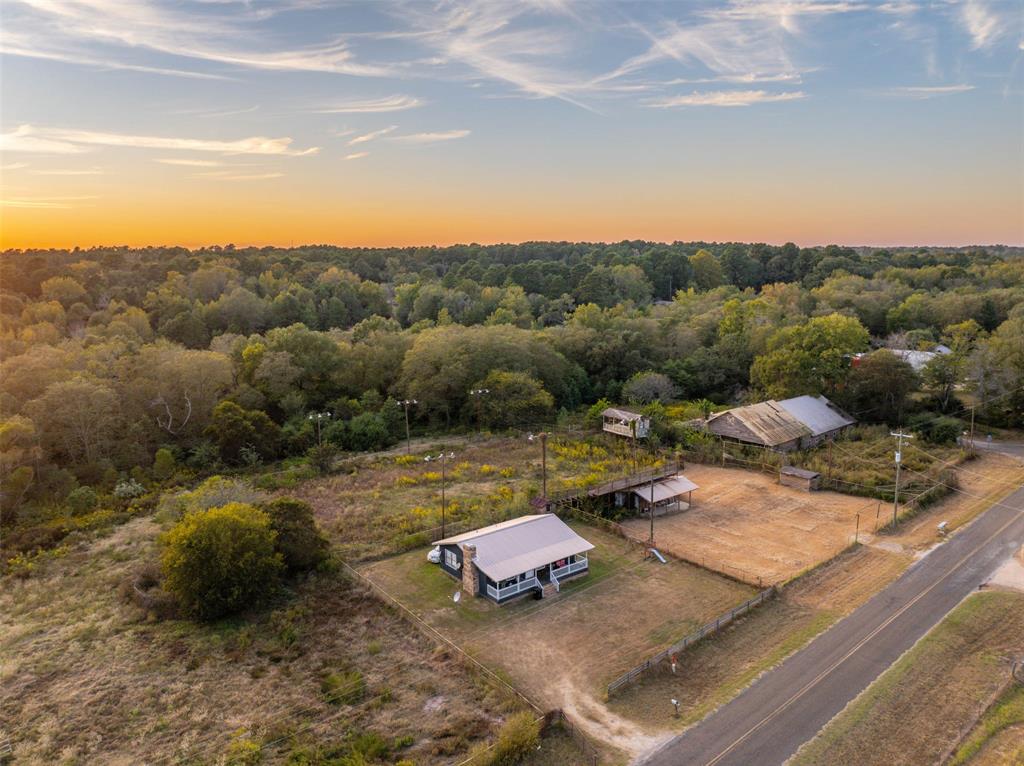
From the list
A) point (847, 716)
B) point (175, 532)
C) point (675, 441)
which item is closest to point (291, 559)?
point (175, 532)

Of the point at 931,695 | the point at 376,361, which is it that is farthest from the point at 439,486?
the point at 931,695

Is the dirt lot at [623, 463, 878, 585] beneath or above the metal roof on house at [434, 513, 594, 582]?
beneath

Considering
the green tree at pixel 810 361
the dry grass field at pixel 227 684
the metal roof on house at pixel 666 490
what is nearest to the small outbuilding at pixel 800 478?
the metal roof on house at pixel 666 490

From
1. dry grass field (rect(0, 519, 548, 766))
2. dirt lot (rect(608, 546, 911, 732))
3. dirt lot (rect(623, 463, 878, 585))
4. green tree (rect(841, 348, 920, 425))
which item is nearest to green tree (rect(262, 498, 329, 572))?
dry grass field (rect(0, 519, 548, 766))

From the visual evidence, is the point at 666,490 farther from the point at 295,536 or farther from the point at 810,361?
the point at 810,361

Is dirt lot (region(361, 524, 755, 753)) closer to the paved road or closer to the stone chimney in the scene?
the stone chimney

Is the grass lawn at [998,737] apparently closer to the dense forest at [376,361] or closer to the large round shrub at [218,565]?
the large round shrub at [218,565]

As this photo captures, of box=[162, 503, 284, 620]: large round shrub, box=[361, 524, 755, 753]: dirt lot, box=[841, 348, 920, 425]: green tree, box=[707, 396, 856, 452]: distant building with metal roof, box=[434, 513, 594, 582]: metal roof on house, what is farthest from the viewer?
box=[841, 348, 920, 425]: green tree

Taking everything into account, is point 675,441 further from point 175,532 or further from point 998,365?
point 175,532
